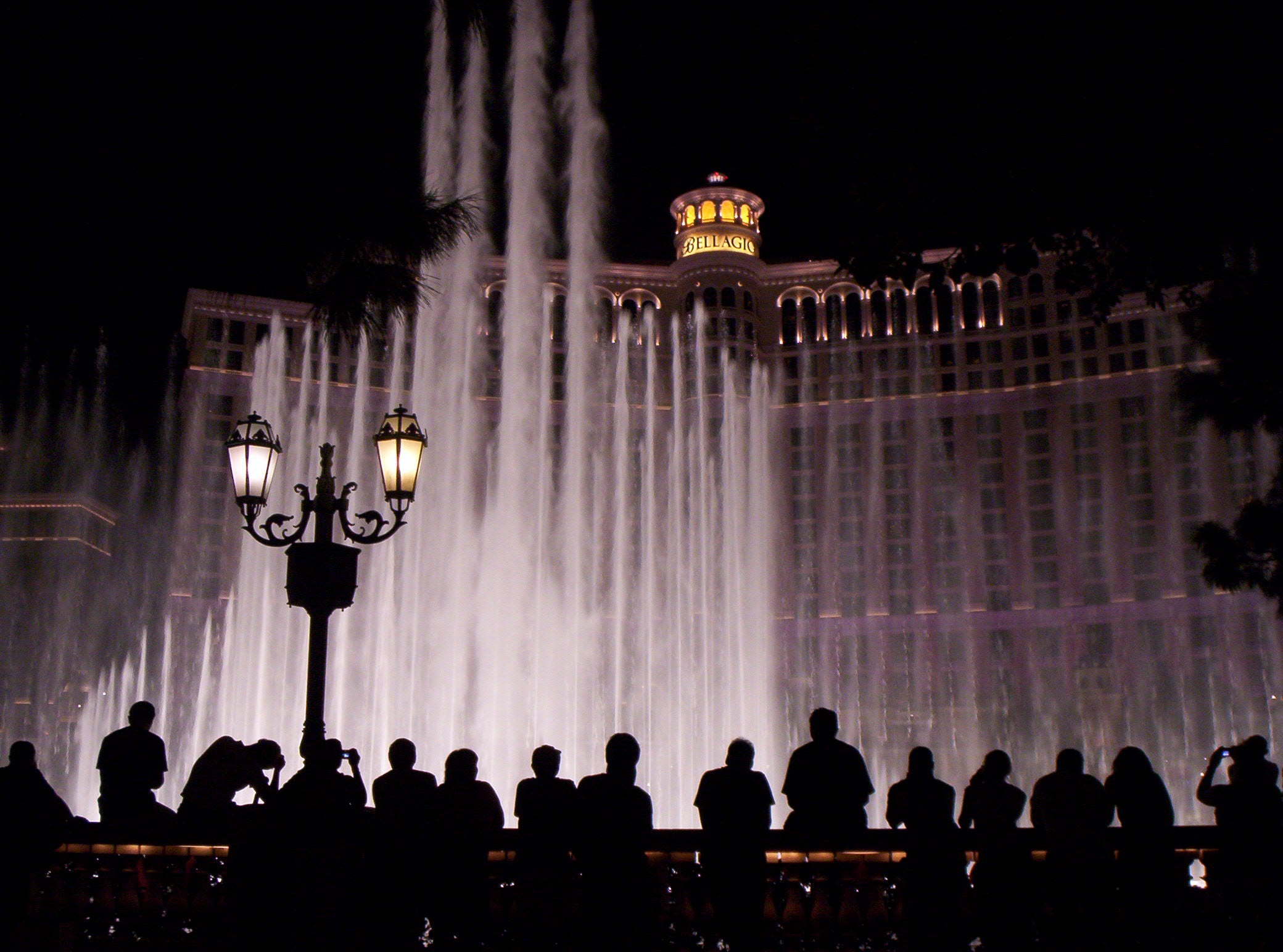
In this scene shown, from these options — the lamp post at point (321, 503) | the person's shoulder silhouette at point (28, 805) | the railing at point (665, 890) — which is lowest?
the railing at point (665, 890)

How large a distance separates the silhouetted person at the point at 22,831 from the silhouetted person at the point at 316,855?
179 centimetres

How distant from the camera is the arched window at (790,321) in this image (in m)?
60.6

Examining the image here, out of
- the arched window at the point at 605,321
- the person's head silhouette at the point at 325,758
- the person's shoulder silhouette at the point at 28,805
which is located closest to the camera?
the person's head silhouette at the point at 325,758

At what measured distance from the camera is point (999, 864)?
6602mm

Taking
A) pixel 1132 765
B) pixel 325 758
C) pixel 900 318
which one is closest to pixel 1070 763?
pixel 1132 765

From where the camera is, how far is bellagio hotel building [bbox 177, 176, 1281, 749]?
180ft

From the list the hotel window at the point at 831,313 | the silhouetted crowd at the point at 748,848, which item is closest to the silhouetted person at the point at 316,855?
the silhouetted crowd at the point at 748,848

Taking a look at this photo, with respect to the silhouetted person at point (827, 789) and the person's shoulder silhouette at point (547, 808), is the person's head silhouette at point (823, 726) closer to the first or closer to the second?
the silhouetted person at point (827, 789)

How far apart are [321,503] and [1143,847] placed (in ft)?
19.0

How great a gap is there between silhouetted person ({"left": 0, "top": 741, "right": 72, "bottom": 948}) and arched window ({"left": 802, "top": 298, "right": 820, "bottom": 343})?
55692 millimetres

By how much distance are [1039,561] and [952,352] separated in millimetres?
11279

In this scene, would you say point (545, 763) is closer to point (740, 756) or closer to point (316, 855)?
point (740, 756)

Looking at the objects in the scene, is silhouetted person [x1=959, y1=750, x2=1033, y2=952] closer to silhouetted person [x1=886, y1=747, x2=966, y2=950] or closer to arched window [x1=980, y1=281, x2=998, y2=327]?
silhouetted person [x1=886, y1=747, x2=966, y2=950]

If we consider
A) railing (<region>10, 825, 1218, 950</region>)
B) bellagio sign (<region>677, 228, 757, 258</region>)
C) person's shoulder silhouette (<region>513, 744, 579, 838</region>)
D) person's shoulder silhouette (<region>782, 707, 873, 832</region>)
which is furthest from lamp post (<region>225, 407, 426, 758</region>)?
bellagio sign (<region>677, 228, 757, 258</region>)
